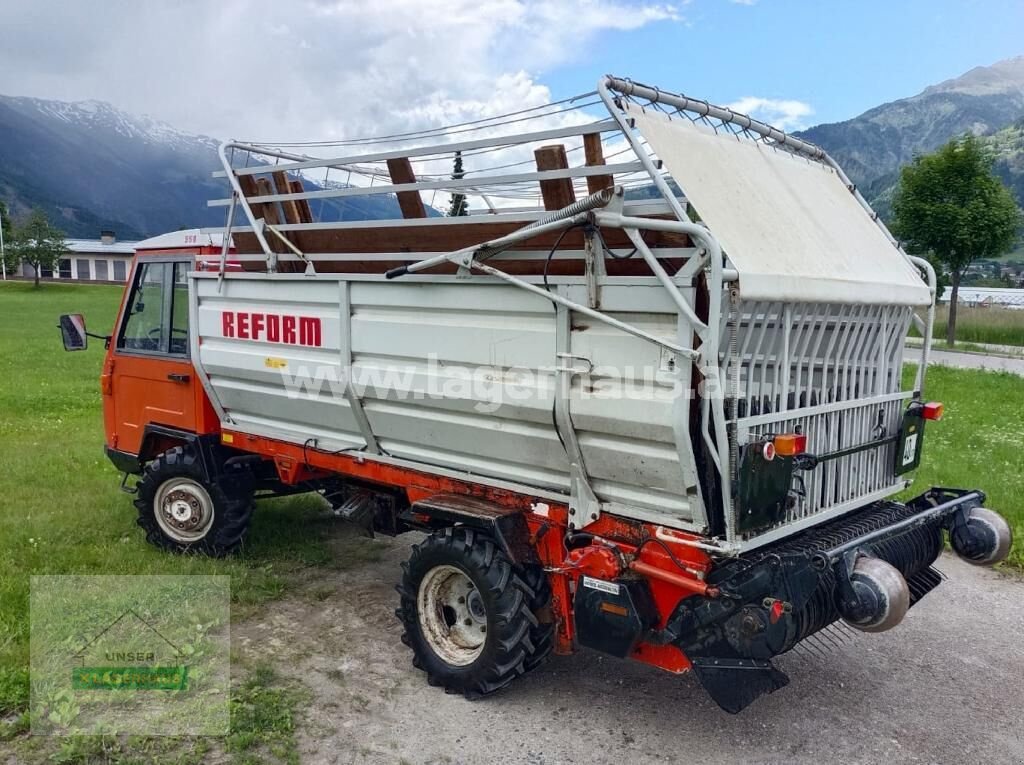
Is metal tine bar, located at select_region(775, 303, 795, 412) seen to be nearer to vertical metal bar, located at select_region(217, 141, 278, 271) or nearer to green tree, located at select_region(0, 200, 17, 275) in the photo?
vertical metal bar, located at select_region(217, 141, 278, 271)

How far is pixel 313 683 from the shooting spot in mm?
4273

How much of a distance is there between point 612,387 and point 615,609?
980 millimetres

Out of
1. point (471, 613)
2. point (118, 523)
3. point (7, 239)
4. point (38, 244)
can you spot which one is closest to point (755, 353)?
point (471, 613)

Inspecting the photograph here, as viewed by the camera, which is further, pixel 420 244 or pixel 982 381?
pixel 982 381

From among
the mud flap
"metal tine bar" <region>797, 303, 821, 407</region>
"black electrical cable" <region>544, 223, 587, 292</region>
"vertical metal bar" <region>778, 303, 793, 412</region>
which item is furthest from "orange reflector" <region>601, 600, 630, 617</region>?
"black electrical cable" <region>544, 223, 587, 292</region>

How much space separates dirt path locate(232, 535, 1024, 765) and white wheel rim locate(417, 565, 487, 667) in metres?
0.22

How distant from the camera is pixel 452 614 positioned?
4.47 metres

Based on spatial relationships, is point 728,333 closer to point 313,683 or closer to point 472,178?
Answer: point 472,178

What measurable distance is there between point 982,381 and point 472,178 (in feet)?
48.1

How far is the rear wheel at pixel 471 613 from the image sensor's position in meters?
4.00

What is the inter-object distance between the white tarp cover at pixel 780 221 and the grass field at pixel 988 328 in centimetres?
2389

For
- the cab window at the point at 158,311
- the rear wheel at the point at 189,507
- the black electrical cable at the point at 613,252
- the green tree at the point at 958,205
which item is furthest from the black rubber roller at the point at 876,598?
the green tree at the point at 958,205

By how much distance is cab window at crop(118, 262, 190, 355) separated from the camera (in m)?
5.71

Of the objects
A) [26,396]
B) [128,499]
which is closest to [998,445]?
[128,499]
